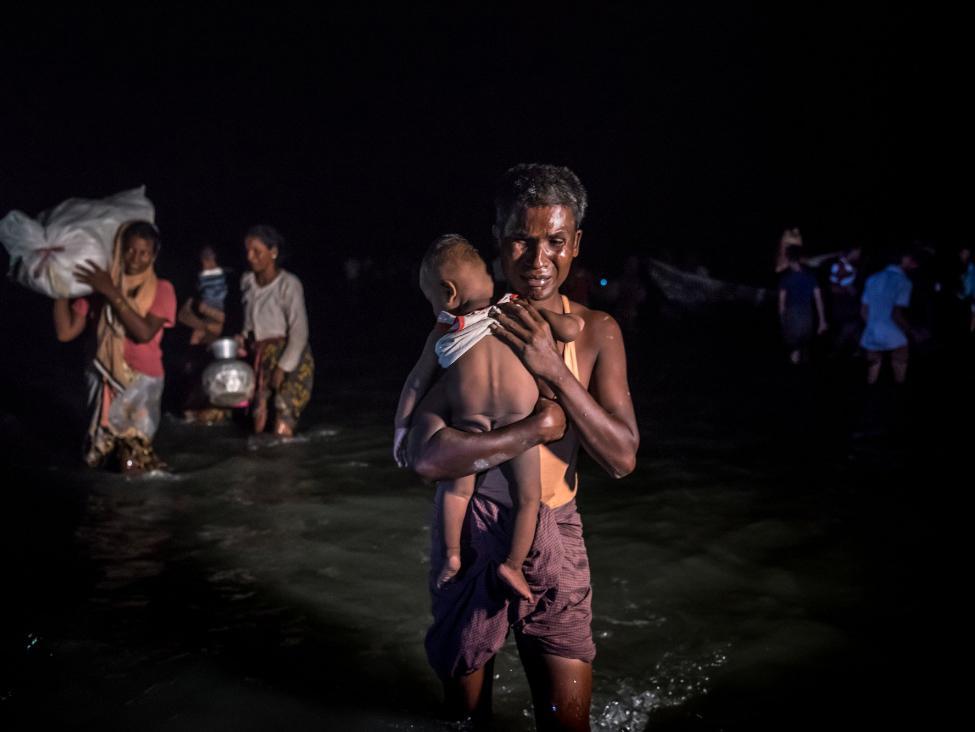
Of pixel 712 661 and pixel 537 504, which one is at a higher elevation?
pixel 537 504

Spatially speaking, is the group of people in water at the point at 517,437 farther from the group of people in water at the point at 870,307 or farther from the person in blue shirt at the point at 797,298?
the person in blue shirt at the point at 797,298

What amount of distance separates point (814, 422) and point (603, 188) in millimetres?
36875

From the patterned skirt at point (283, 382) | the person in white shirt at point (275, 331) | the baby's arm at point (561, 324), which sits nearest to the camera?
the baby's arm at point (561, 324)

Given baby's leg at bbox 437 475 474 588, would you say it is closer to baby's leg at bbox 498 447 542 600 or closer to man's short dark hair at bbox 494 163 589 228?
baby's leg at bbox 498 447 542 600

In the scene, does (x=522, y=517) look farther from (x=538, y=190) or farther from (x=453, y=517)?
(x=538, y=190)

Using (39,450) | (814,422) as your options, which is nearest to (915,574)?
(814,422)

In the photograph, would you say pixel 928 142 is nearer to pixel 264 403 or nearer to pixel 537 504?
pixel 264 403

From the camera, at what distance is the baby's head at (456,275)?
2377mm

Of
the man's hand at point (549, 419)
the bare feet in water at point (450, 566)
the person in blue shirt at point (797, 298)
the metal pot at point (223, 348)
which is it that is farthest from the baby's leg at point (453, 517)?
the person in blue shirt at point (797, 298)

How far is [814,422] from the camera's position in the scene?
8.66 metres

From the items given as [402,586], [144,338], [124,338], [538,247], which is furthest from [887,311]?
[538,247]

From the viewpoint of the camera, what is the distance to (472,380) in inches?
90.4

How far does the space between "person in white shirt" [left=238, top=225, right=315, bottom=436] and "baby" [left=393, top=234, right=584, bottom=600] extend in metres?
5.08

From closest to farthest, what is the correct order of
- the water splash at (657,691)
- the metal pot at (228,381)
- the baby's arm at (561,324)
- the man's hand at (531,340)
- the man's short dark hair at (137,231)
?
the man's hand at (531,340), the baby's arm at (561,324), the water splash at (657,691), the man's short dark hair at (137,231), the metal pot at (228,381)
